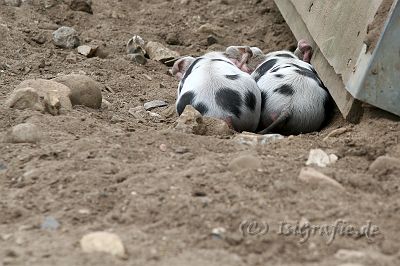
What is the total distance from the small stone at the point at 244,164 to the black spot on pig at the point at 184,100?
5.70 feet

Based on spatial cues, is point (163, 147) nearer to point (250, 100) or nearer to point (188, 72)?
point (250, 100)

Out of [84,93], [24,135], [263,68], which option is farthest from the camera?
[263,68]

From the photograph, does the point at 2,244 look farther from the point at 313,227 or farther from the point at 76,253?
the point at 313,227

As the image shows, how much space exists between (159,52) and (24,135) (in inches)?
127

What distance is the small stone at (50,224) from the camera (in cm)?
360

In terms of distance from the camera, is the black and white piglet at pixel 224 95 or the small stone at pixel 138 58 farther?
the small stone at pixel 138 58

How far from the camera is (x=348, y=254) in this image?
331 centimetres

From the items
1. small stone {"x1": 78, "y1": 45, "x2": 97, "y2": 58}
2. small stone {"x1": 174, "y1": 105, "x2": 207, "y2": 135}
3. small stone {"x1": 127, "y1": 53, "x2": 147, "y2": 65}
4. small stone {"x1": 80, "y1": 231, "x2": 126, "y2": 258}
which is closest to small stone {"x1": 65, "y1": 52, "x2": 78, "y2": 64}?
small stone {"x1": 78, "y1": 45, "x2": 97, "y2": 58}

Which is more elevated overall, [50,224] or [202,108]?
[50,224]

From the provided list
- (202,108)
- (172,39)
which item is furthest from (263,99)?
(172,39)

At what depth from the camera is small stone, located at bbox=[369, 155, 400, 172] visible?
4.21 metres

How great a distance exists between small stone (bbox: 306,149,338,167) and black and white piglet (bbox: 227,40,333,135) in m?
1.32

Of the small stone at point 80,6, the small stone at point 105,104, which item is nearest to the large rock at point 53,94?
the small stone at point 105,104

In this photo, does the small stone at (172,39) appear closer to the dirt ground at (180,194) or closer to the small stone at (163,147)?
the dirt ground at (180,194)
